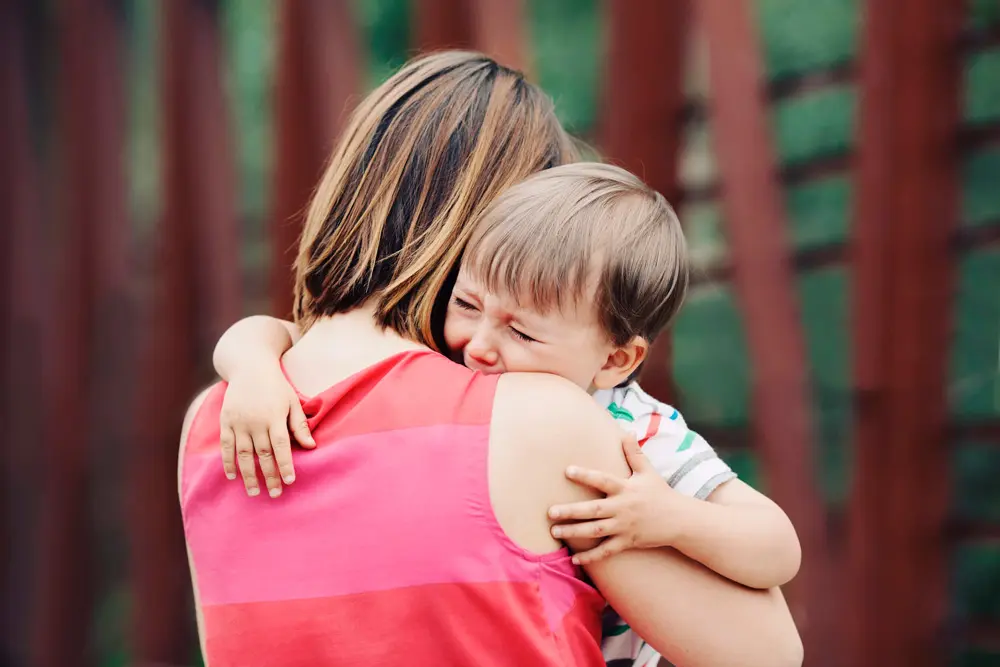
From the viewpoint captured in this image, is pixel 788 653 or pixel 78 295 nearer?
pixel 788 653

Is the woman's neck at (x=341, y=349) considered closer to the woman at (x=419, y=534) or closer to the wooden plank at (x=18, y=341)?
the woman at (x=419, y=534)

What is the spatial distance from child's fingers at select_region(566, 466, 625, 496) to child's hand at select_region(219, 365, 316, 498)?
0.27 m

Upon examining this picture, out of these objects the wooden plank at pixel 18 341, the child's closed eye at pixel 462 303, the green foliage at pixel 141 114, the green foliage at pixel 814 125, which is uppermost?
the green foliage at pixel 814 125

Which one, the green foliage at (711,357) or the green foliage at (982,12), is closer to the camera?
the green foliage at (982,12)

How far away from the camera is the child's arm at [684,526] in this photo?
994 millimetres

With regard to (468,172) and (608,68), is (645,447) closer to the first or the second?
(468,172)

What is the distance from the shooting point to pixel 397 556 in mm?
989

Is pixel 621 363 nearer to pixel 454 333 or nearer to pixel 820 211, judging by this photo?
pixel 454 333

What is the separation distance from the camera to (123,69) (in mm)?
4723

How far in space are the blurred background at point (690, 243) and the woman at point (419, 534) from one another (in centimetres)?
98

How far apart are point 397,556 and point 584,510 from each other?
0.62 feet

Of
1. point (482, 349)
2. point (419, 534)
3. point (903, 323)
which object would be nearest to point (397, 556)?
point (419, 534)

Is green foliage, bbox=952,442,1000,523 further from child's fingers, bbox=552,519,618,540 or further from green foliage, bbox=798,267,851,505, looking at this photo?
child's fingers, bbox=552,519,618,540

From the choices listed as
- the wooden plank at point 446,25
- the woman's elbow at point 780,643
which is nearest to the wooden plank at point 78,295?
the wooden plank at point 446,25
